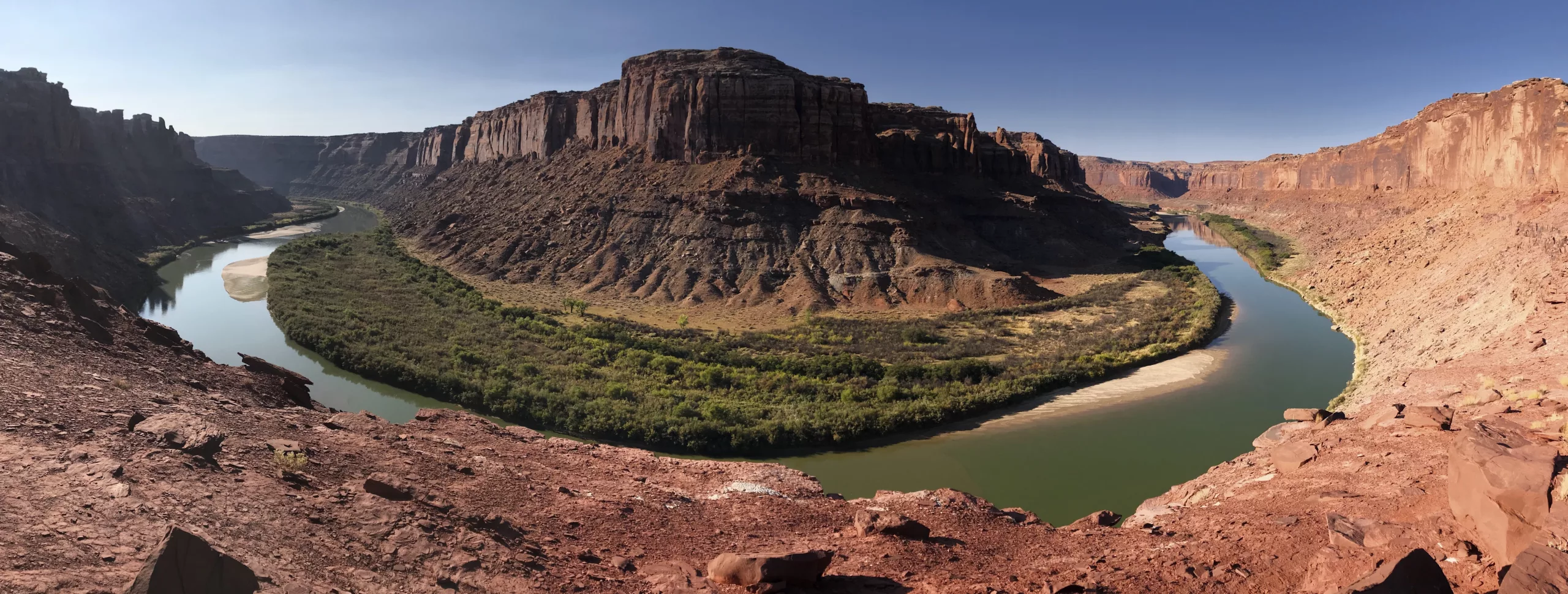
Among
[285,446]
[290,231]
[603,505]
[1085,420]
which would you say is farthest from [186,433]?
[290,231]

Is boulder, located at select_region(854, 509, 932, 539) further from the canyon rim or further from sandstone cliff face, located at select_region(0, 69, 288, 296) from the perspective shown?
sandstone cliff face, located at select_region(0, 69, 288, 296)

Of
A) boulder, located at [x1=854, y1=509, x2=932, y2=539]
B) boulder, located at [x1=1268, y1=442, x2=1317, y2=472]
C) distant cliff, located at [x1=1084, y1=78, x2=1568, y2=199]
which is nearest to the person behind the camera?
boulder, located at [x1=854, y1=509, x2=932, y2=539]

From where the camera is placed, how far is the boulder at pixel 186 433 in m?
10.7

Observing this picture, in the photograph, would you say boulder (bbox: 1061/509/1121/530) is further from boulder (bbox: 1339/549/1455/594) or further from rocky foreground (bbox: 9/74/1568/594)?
boulder (bbox: 1339/549/1455/594)

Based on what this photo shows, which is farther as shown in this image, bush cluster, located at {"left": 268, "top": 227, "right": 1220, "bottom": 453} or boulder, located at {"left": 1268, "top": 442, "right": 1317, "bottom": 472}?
bush cluster, located at {"left": 268, "top": 227, "right": 1220, "bottom": 453}

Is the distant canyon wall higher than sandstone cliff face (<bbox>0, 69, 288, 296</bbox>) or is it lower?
higher

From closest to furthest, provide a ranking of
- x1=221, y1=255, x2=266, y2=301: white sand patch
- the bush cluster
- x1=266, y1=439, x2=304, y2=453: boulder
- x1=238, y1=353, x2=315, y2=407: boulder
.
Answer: x1=266, y1=439, x2=304, y2=453: boulder, x1=238, y1=353, x2=315, y2=407: boulder, the bush cluster, x1=221, y1=255, x2=266, y2=301: white sand patch

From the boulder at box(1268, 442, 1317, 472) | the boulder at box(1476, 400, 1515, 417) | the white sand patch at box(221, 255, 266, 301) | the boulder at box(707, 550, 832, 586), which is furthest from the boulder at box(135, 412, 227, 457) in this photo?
the white sand patch at box(221, 255, 266, 301)

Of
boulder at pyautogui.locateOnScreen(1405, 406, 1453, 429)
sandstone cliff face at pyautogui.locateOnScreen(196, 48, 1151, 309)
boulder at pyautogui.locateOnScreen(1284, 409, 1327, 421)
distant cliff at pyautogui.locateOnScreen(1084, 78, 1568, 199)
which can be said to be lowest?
boulder at pyautogui.locateOnScreen(1284, 409, 1327, 421)

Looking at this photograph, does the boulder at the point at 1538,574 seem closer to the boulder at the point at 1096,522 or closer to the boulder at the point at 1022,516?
the boulder at the point at 1096,522

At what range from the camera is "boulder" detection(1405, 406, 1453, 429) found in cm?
1434

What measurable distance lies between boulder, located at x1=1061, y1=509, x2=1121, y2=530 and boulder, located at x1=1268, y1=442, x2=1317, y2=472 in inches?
195

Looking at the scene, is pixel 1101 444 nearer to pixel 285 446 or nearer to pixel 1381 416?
pixel 1381 416

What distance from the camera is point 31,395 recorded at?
456 inches
